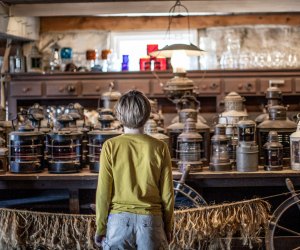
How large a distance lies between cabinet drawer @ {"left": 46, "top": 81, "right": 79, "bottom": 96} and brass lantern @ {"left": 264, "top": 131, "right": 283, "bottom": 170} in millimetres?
3198

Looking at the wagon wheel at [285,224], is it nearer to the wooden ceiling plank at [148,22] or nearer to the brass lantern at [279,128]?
the brass lantern at [279,128]

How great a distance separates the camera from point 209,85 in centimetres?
652

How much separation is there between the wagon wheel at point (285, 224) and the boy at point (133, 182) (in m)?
1.14

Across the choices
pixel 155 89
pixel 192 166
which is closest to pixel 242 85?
pixel 155 89

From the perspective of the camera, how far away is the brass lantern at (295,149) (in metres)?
3.84

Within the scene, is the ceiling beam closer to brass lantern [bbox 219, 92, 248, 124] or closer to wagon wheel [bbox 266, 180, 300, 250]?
brass lantern [bbox 219, 92, 248, 124]

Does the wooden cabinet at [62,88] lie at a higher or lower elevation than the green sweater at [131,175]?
higher

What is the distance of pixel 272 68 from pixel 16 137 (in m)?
3.51

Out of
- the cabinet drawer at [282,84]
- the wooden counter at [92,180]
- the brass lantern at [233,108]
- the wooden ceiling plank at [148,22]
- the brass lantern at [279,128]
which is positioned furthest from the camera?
the wooden ceiling plank at [148,22]

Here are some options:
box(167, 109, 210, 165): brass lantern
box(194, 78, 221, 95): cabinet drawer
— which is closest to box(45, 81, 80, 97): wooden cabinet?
box(194, 78, 221, 95): cabinet drawer

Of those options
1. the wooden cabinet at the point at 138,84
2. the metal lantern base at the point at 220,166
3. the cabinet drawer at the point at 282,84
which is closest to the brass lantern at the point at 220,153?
the metal lantern base at the point at 220,166

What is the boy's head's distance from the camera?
267 centimetres

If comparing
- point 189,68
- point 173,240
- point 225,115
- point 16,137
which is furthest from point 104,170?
point 189,68

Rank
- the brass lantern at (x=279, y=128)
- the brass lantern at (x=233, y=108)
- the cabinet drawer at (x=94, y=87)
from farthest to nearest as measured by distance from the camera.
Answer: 1. the cabinet drawer at (x=94, y=87)
2. the brass lantern at (x=233, y=108)
3. the brass lantern at (x=279, y=128)
